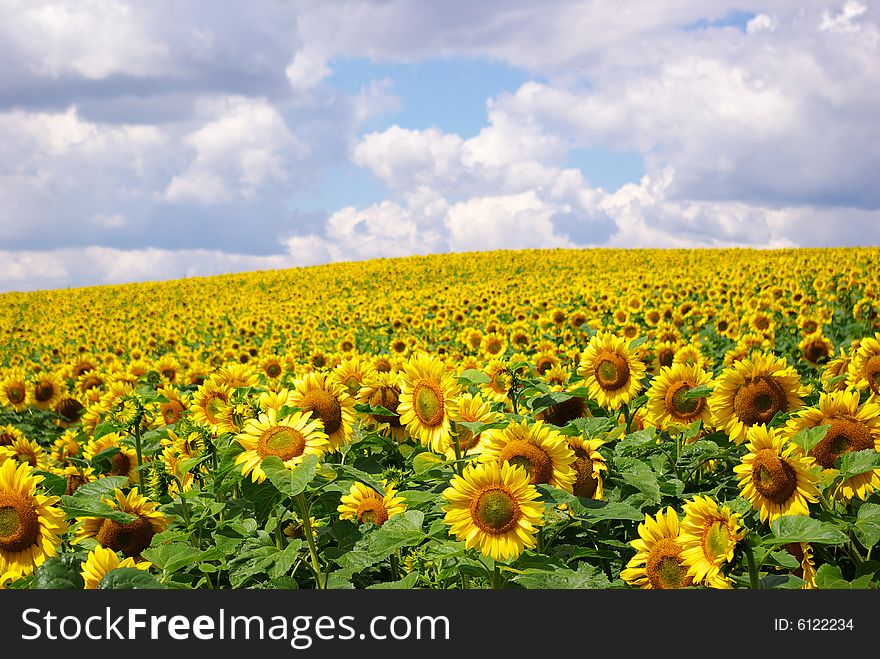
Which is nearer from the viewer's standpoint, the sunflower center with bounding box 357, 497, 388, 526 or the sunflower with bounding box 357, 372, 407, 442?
the sunflower center with bounding box 357, 497, 388, 526

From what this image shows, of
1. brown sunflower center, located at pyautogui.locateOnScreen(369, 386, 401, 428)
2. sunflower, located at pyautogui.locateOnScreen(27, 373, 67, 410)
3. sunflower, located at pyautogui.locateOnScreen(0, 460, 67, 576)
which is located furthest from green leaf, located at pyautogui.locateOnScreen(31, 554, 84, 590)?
sunflower, located at pyautogui.locateOnScreen(27, 373, 67, 410)

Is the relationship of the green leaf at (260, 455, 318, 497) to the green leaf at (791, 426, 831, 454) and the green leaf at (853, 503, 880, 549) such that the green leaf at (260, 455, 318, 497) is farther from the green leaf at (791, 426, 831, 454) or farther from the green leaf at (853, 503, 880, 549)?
the green leaf at (853, 503, 880, 549)

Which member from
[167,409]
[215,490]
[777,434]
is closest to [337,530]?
[215,490]

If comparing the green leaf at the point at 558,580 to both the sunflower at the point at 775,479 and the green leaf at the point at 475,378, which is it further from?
the green leaf at the point at 475,378

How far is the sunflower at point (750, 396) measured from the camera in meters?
3.93

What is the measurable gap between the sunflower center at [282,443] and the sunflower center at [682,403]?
225 cm

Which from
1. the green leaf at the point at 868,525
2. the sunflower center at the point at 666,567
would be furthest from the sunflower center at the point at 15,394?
the green leaf at the point at 868,525

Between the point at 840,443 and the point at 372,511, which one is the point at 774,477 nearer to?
the point at 840,443

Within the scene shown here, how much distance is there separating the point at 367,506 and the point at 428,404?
0.56m

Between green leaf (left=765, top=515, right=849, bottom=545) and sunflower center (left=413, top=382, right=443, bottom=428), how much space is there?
1.55m

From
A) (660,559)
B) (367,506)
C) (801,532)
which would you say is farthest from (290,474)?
(801,532)

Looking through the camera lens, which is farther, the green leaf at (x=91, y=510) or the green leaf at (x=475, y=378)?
the green leaf at (x=475, y=378)

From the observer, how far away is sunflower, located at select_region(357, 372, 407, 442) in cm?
407

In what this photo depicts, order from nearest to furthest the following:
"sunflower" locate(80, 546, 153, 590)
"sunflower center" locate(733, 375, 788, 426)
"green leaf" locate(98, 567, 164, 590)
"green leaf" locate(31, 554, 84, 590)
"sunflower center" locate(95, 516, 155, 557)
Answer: "green leaf" locate(98, 567, 164, 590)
"green leaf" locate(31, 554, 84, 590)
"sunflower" locate(80, 546, 153, 590)
"sunflower center" locate(95, 516, 155, 557)
"sunflower center" locate(733, 375, 788, 426)
